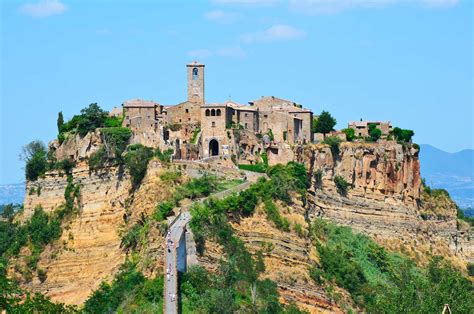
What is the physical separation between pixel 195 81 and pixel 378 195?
46.6ft

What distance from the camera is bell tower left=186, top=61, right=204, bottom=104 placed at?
85938 millimetres

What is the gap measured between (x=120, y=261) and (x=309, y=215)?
12569 mm

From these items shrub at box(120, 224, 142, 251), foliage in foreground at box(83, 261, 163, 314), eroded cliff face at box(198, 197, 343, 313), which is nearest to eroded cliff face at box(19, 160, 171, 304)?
shrub at box(120, 224, 142, 251)

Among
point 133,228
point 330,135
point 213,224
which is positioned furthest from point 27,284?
point 330,135

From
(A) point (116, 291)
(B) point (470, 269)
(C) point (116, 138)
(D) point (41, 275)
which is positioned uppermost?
(C) point (116, 138)

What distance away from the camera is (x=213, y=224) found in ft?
245

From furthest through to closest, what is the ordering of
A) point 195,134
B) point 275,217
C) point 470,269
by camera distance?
point 470,269
point 195,134
point 275,217

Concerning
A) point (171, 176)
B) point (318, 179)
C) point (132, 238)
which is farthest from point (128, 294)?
point (318, 179)

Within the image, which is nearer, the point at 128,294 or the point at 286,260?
the point at 128,294

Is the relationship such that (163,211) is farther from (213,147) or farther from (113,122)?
(113,122)

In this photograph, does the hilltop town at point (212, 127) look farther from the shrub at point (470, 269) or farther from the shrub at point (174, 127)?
the shrub at point (470, 269)

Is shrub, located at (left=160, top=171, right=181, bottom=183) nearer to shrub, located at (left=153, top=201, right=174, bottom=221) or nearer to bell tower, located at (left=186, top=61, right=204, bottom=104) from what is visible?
shrub, located at (left=153, top=201, right=174, bottom=221)

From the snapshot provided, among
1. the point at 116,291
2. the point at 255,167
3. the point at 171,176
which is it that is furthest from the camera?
the point at 255,167

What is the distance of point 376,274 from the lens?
273ft
